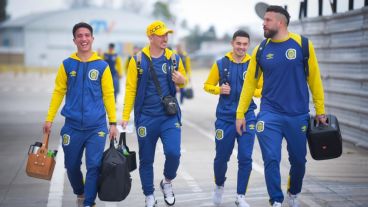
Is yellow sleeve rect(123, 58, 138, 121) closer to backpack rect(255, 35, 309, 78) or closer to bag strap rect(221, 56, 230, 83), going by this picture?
bag strap rect(221, 56, 230, 83)

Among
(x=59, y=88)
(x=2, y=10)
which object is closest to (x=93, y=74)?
(x=59, y=88)

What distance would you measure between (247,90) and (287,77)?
1.76ft

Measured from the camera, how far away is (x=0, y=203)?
29.9 ft

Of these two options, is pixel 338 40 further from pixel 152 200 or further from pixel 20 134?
pixel 152 200

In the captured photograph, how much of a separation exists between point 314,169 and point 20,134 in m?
7.78

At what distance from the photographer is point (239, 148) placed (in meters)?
8.84

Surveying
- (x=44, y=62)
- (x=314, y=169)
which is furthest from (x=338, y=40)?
(x=44, y=62)

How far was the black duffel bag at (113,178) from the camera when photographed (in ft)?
26.8

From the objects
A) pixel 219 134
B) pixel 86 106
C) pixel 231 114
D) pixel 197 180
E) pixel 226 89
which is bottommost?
pixel 197 180

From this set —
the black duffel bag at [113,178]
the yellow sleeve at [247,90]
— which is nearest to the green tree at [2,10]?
the black duffel bag at [113,178]

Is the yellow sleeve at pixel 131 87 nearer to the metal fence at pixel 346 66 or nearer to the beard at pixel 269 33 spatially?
the beard at pixel 269 33

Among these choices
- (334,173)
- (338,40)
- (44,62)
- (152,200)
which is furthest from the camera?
(44,62)

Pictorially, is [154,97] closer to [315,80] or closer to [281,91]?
[281,91]

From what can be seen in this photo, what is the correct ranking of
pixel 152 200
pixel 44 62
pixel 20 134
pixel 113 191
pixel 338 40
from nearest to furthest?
1. pixel 113 191
2. pixel 152 200
3. pixel 338 40
4. pixel 20 134
5. pixel 44 62
